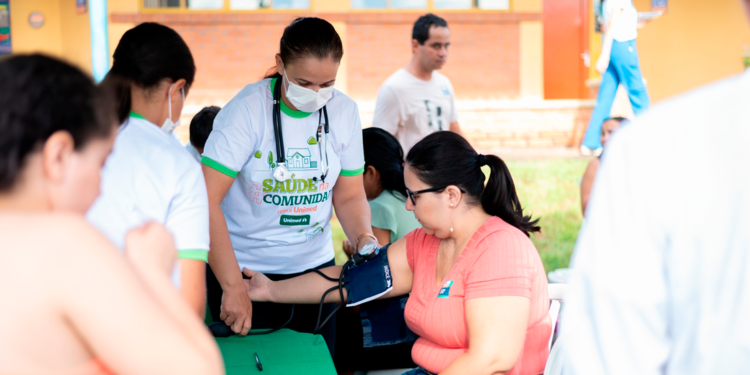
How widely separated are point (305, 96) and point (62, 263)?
1.54 meters

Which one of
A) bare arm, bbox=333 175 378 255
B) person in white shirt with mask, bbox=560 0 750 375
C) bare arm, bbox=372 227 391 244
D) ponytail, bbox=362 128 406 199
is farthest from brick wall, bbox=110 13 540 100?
person in white shirt with mask, bbox=560 0 750 375

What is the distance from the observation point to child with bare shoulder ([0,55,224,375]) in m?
0.83

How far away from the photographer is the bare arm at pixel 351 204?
8.32 ft

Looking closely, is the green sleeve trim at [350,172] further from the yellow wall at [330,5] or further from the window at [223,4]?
the window at [223,4]

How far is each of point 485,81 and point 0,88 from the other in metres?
10.4

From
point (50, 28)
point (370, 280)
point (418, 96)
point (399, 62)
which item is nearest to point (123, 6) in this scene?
point (50, 28)

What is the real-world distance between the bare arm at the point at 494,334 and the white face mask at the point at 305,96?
880 millimetres

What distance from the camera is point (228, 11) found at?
10477 mm

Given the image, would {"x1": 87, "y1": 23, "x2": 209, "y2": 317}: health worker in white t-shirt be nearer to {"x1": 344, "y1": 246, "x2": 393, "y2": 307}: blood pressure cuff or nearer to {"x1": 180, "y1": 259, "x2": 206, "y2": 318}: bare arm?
{"x1": 180, "y1": 259, "x2": 206, "y2": 318}: bare arm

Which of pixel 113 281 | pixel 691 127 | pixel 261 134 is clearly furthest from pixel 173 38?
pixel 691 127

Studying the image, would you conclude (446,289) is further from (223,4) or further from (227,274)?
(223,4)

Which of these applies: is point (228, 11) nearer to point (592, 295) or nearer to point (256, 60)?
point (256, 60)

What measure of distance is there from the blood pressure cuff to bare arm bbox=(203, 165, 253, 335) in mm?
387

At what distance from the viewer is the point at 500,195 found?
2.16 metres
